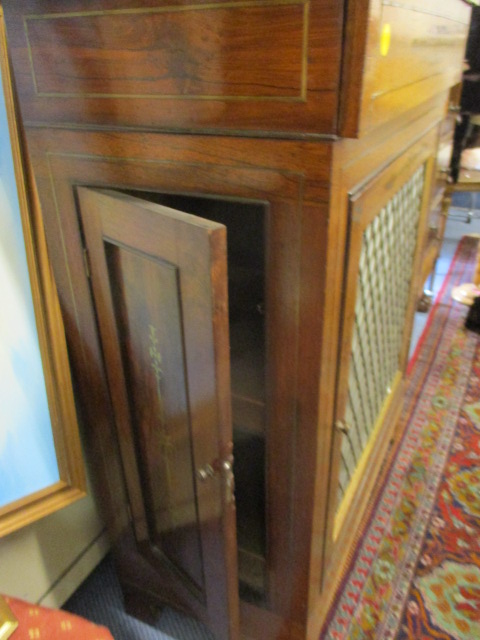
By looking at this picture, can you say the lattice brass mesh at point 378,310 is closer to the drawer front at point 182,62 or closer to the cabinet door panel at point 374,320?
the cabinet door panel at point 374,320

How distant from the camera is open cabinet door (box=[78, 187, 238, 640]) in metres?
0.64

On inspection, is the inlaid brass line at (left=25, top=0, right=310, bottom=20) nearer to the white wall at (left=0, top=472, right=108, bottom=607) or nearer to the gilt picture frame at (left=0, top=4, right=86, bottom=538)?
the gilt picture frame at (left=0, top=4, right=86, bottom=538)

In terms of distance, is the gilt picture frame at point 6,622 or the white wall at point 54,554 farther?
the white wall at point 54,554

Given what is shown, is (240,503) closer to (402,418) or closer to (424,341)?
A: (402,418)

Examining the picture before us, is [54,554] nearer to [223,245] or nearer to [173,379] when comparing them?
[173,379]

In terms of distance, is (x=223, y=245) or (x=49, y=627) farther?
(x=49, y=627)

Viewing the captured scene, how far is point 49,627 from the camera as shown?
0.72 metres

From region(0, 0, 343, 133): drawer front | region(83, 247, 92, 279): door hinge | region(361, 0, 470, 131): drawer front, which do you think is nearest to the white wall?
region(83, 247, 92, 279): door hinge

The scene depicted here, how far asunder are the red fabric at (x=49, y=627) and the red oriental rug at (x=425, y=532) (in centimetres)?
70

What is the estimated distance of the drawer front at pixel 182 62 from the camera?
58 centimetres

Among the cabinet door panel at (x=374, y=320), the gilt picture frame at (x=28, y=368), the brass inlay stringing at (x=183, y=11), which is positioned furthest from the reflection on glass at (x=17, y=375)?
the cabinet door panel at (x=374, y=320)

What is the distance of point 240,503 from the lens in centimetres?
109

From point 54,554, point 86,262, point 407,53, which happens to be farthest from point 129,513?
point 407,53

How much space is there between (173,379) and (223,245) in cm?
26
